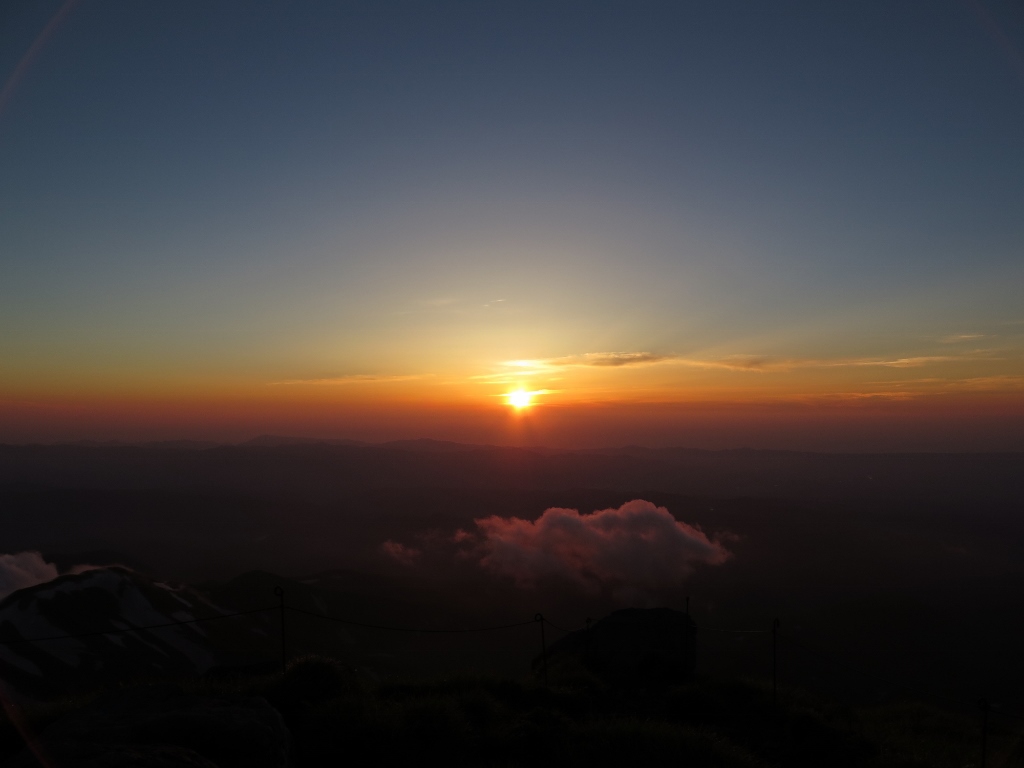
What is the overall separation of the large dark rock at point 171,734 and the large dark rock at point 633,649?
369 inches

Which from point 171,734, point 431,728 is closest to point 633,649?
point 431,728

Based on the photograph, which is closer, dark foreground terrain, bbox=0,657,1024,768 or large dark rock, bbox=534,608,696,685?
dark foreground terrain, bbox=0,657,1024,768

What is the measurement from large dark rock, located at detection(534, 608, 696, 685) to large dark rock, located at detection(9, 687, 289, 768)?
9.37 meters

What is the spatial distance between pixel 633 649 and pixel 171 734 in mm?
15556

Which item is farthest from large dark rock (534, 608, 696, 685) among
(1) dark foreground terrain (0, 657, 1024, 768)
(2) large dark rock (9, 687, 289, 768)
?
(2) large dark rock (9, 687, 289, 768)

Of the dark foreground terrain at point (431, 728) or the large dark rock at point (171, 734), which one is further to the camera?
the dark foreground terrain at point (431, 728)

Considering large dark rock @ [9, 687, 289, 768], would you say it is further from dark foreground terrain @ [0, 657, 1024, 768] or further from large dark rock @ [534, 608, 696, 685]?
large dark rock @ [534, 608, 696, 685]

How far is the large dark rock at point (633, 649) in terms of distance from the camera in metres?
15.5

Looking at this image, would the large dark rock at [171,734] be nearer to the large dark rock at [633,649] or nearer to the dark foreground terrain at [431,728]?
the dark foreground terrain at [431,728]

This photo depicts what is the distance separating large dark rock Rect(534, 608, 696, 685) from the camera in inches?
611

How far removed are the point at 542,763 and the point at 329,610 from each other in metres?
178

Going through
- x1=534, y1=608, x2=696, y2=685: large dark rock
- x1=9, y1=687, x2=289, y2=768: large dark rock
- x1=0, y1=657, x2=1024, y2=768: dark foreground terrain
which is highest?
x1=9, y1=687, x2=289, y2=768: large dark rock

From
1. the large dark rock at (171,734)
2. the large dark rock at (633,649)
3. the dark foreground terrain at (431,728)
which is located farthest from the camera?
the large dark rock at (633,649)

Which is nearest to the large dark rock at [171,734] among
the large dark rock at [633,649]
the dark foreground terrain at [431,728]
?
the dark foreground terrain at [431,728]
